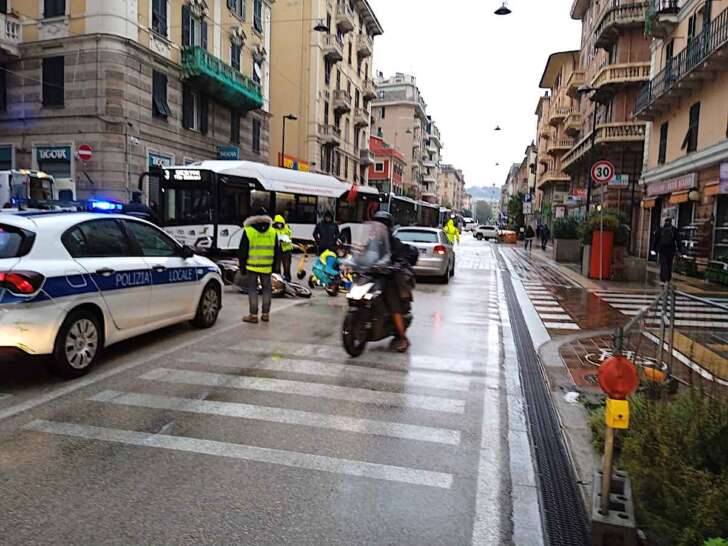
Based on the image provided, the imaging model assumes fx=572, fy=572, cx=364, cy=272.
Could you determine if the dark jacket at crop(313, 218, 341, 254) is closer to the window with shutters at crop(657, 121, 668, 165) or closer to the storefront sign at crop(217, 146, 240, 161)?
the window with shutters at crop(657, 121, 668, 165)

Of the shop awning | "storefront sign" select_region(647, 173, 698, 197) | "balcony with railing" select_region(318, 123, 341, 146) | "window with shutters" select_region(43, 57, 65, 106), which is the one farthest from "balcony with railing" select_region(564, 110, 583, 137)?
"window with shutters" select_region(43, 57, 65, 106)

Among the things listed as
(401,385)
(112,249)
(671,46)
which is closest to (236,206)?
(112,249)

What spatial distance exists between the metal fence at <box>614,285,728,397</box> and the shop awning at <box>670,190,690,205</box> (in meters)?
17.3

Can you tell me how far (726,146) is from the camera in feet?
59.0

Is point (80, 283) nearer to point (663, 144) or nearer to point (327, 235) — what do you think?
point (327, 235)

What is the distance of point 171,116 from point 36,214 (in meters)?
22.5

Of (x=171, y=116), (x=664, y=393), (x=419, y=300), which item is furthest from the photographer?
(x=171, y=116)

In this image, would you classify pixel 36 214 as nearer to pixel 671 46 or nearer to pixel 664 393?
pixel 664 393

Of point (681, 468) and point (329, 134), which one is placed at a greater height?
point (329, 134)

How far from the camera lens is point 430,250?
15.2m

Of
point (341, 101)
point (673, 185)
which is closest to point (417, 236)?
point (673, 185)

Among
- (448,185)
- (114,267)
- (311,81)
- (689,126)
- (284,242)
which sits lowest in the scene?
(114,267)

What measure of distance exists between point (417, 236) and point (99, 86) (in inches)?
623

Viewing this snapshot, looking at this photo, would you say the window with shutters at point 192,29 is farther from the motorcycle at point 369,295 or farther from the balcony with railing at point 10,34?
the motorcycle at point 369,295
